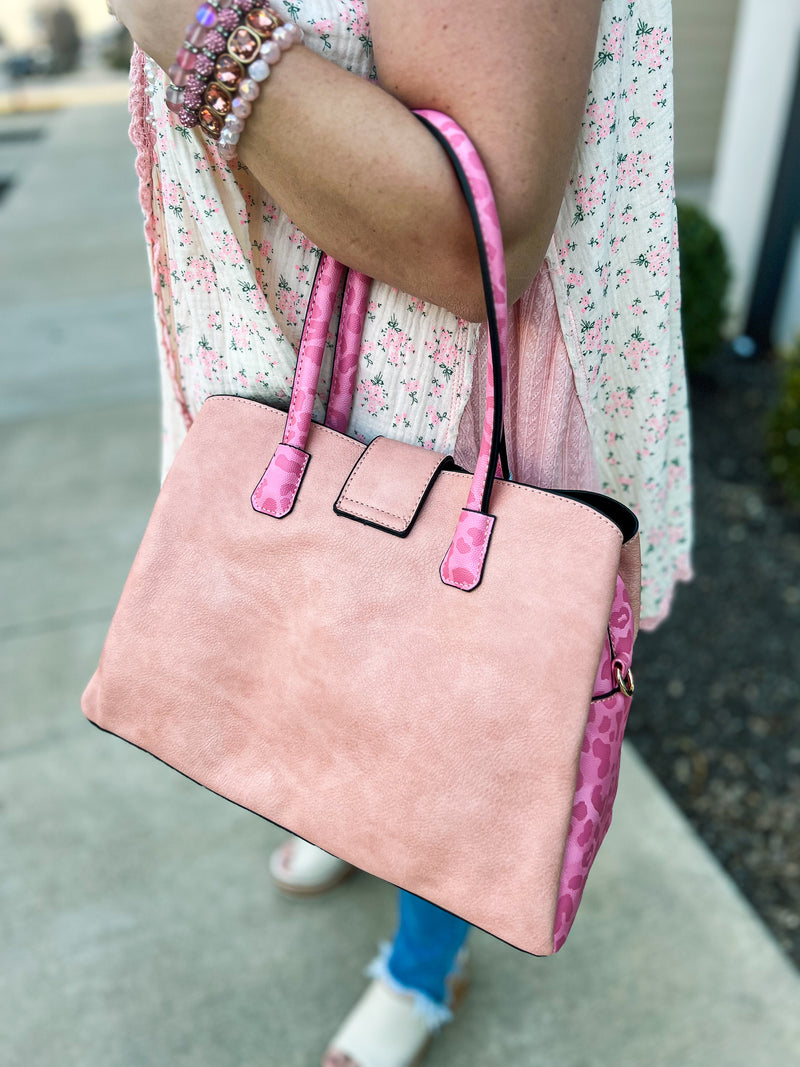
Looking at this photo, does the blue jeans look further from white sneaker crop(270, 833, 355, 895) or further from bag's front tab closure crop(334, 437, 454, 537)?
bag's front tab closure crop(334, 437, 454, 537)

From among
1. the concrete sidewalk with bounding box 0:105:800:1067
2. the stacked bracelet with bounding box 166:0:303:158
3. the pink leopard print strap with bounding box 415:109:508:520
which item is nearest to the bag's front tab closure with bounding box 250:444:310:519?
the pink leopard print strap with bounding box 415:109:508:520

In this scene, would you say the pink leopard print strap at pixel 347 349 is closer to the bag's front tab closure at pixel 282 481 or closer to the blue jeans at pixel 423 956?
the bag's front tab closure at pixel 282 481

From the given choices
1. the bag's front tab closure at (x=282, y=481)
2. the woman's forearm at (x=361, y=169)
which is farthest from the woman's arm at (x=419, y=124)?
the bag's front tab closure at (x=282, y=481)

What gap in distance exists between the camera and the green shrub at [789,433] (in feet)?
10.6

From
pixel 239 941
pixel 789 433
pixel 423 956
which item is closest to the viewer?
pixel 423 956

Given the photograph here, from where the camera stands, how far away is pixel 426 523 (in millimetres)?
910

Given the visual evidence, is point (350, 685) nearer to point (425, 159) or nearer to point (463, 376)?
point (463, 376)

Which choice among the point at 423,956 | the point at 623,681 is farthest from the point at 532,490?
the point at 423,956

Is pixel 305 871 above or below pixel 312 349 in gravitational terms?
below

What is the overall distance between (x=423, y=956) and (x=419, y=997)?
5.1 inches

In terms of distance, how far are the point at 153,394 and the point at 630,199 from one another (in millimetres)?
3505

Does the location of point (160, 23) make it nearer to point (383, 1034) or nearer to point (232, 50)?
point (232, 50)

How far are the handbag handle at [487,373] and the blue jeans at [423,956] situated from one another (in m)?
0.77

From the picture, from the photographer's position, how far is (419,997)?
157 cm
